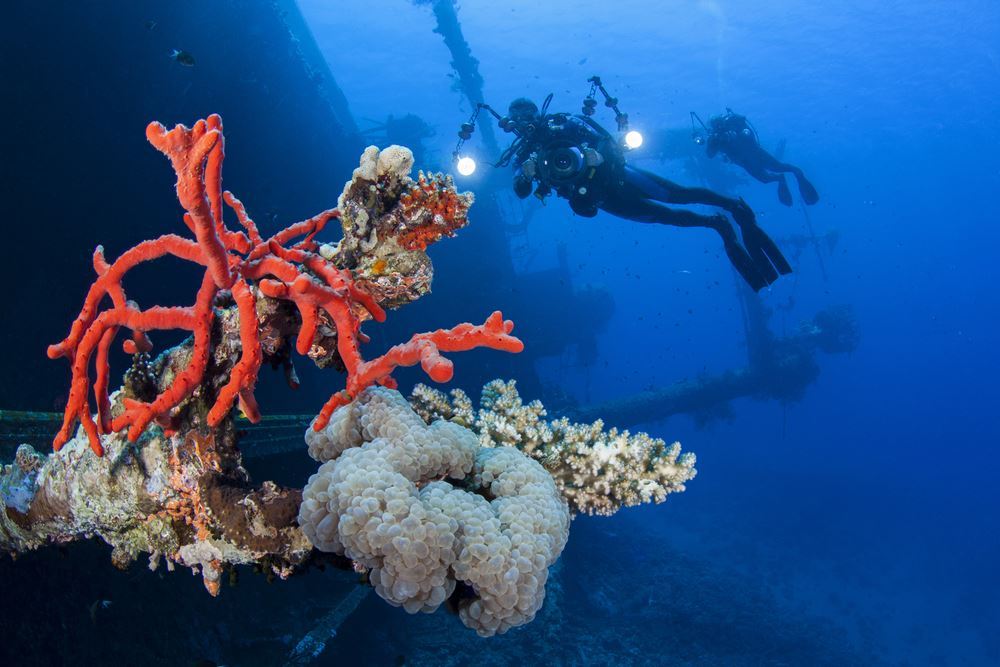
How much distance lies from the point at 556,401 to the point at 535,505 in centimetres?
1826

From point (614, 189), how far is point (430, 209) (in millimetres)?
6934

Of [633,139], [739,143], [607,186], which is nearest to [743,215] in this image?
[607,186]

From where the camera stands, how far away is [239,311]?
75.7 inches

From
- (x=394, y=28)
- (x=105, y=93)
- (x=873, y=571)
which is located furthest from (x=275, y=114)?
(x=873, y=571)

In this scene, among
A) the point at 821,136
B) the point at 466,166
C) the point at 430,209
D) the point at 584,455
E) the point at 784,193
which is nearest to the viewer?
the point at 430,209

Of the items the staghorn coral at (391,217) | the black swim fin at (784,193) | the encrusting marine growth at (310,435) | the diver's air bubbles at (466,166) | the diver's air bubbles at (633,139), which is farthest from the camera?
the black swim fin at (784,193)

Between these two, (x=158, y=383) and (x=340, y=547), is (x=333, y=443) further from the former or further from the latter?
(x=158, y=383)

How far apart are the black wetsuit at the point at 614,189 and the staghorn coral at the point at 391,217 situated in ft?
19.2

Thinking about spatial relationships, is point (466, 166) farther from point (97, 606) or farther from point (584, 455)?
point (97, 606)

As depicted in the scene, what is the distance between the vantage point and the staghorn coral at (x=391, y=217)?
2.25 metres

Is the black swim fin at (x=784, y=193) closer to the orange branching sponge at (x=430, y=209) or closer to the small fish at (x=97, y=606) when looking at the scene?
the orange branching sponge at (x=430, y=209)

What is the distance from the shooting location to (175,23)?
8.36m

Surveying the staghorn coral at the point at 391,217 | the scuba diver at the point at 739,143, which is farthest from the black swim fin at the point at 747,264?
the scuba diver at the point at 739,143

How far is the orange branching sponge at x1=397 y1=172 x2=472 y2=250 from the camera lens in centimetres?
227
